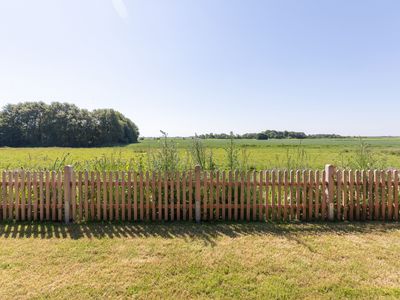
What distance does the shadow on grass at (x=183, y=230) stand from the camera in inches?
193

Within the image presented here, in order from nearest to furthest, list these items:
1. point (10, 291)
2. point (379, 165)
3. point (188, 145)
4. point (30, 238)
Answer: point (10, 291) < point (30, 238) < point (379, 165) < point (188, 145)

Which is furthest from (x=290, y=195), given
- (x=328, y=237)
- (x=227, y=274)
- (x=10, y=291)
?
(x=10, y=291)

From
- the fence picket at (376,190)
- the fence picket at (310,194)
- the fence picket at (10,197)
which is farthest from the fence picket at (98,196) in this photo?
the fence picket at (376,190)

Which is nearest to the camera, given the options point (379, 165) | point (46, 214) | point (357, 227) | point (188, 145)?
point (357, 227)

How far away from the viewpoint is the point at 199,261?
3.84 meters

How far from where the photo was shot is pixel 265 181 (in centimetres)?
589

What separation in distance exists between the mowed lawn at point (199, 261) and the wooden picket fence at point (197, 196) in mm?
402

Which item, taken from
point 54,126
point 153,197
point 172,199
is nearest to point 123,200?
point 153,197

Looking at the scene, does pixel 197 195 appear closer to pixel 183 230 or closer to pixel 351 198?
pixel 183 230

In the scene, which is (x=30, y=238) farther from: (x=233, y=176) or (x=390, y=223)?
(x=390, y=223)

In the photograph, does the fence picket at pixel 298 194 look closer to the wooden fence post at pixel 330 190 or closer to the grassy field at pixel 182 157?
the wooden fence post at pixel 330 190

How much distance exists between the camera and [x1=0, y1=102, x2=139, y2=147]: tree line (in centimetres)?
8681

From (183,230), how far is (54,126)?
315 ft

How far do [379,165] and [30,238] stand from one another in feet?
27.9
